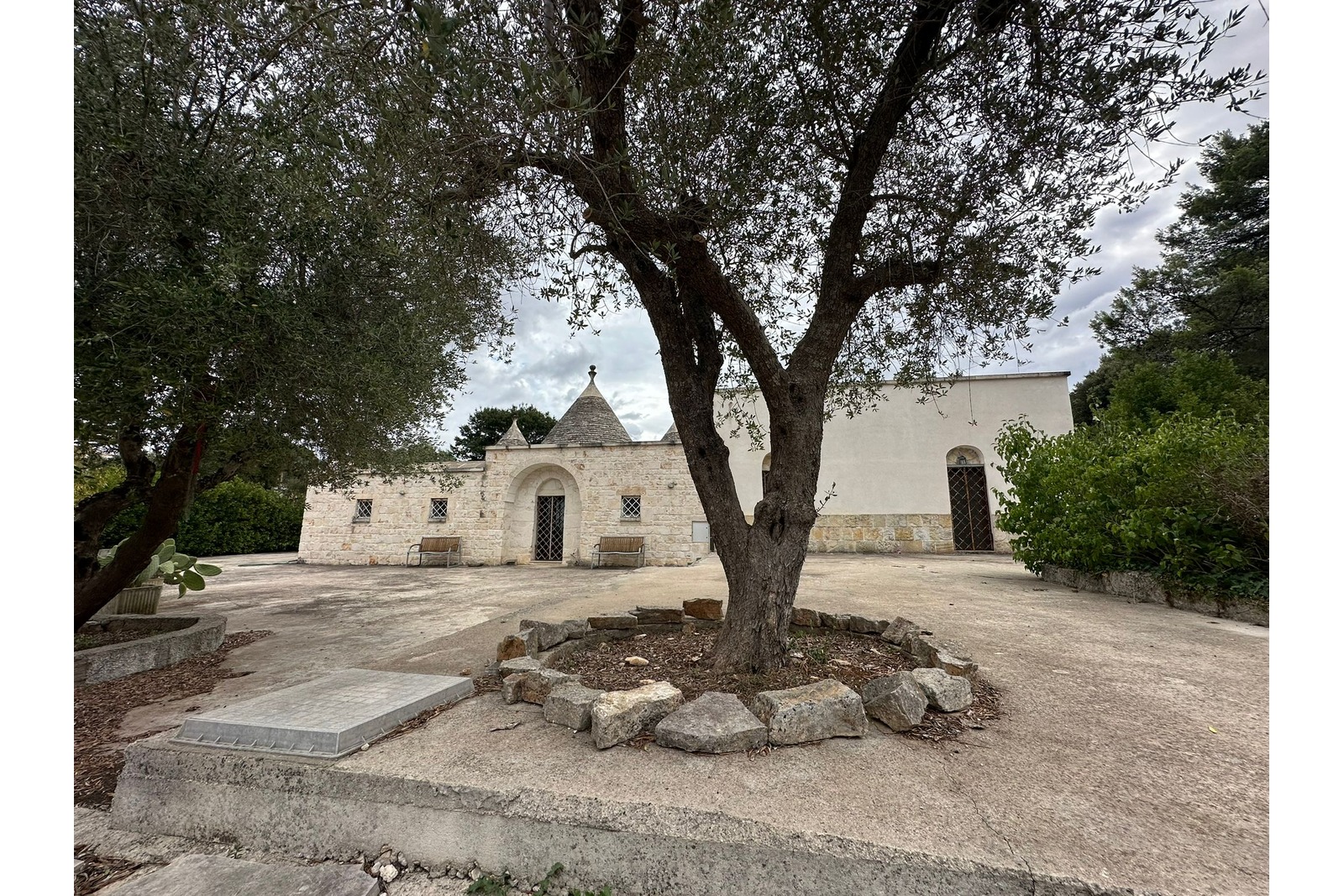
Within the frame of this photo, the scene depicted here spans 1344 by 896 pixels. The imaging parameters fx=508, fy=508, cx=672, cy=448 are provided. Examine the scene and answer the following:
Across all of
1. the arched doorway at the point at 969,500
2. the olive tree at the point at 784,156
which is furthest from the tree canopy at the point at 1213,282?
the olive tree at the point at 784,156

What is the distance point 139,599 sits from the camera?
18.1 feet

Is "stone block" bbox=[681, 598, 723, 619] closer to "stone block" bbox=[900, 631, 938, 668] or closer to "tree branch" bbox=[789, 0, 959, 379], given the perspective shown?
"stone block" bbox=[900, 631, 938, 668]

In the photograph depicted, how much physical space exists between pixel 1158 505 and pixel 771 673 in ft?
18.9

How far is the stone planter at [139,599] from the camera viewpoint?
5449 mm

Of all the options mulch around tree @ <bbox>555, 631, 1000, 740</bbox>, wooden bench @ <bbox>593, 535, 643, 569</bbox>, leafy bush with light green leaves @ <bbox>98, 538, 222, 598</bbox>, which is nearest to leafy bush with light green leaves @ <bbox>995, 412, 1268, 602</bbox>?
mulch around tree @ <bbox>555, 631, 1000, 740</bbox>

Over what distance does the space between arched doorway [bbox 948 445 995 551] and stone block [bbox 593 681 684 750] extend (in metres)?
13.7

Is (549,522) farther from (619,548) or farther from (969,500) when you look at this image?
(969,500)

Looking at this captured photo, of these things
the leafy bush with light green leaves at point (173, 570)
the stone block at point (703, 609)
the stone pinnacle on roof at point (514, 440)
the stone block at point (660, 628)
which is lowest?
the stone block at point (660, 628)

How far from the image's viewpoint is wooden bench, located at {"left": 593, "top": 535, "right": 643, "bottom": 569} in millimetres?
13289

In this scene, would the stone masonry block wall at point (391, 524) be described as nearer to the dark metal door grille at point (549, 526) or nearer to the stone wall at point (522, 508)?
the stone wall at point (522, 508)

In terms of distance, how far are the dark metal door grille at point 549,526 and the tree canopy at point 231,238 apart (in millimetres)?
10845

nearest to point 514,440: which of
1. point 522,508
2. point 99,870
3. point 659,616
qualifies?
point 522,508

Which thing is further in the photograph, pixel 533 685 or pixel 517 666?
pixel 517 666

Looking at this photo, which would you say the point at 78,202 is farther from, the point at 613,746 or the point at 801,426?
the point at 801,426
